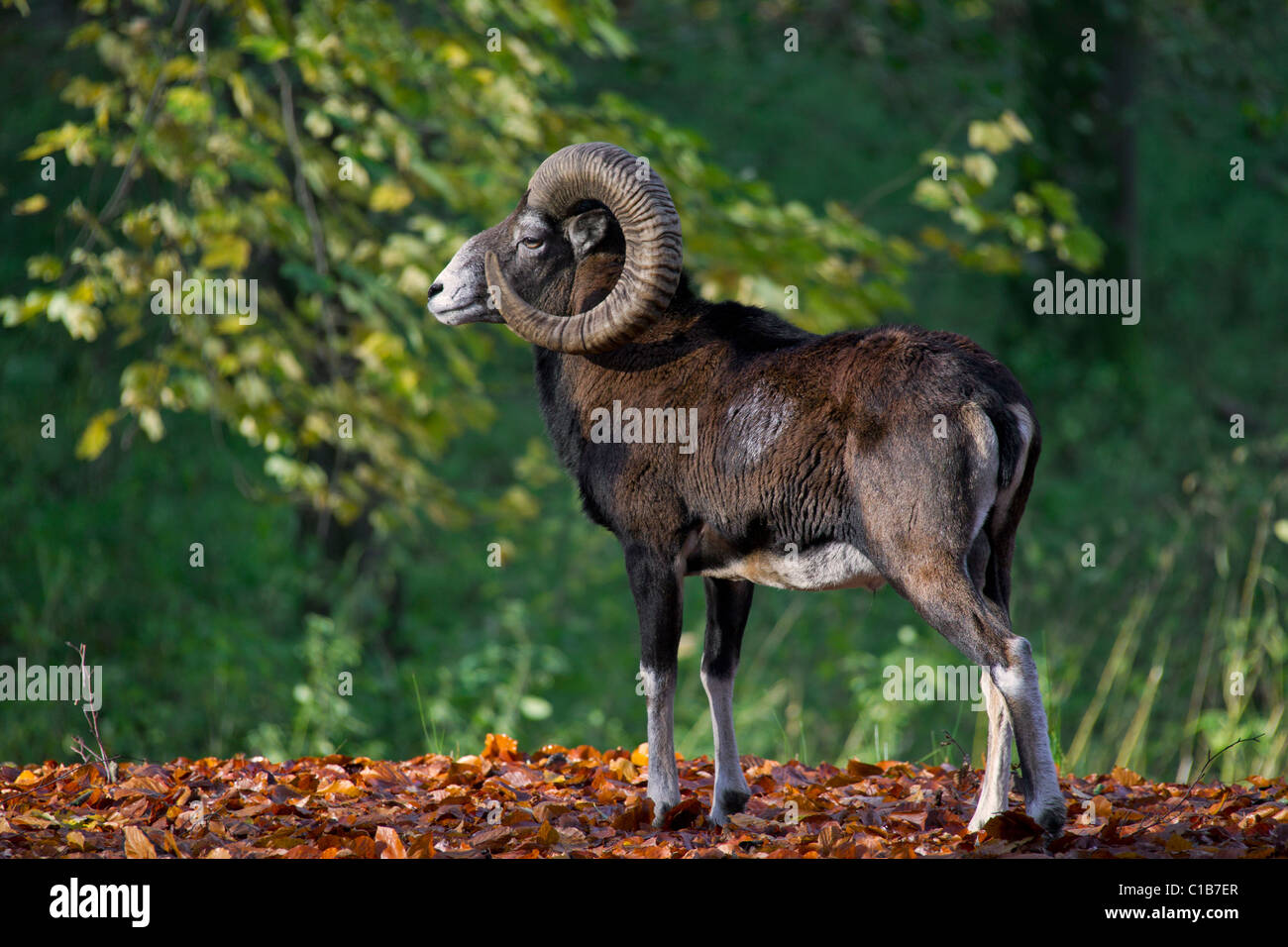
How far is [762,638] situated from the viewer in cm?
1420

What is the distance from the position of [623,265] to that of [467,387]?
26.8ft

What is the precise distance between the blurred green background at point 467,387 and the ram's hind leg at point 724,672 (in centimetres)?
193

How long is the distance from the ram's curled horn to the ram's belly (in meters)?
1.07

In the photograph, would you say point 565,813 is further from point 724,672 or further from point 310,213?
point 310,213

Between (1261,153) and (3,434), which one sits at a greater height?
(1261,153)

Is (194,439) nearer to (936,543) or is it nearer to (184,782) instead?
(184,782)

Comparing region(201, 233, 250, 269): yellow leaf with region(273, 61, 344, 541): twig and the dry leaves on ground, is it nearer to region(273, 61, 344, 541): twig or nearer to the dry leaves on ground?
region(273, 61, 344, 541): twig

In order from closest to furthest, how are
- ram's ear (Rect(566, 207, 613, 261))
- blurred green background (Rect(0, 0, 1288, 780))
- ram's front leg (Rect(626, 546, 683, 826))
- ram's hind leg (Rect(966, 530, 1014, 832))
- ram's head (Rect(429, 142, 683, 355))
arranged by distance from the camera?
ram's hind leg (Rect(966, 530, 1014, 832)) → ram's front leg (Rect(626, 546, 683, 826)) → ram's head (Rect(429, 142, 683, 355)) → ram's ear (Rect(566, 207, 613, 261)) → blurred green background (Rect(0, 0, 1288, 780))

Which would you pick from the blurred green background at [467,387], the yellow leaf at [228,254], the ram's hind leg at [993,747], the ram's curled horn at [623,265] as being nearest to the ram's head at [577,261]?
the ram's curled horn at [623,265]

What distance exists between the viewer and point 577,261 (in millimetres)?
6164

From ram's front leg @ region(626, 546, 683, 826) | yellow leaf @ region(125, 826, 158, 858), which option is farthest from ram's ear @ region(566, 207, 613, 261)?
yellow leaf @ region(125, 826, 158, 858)

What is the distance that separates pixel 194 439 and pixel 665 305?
1004cm

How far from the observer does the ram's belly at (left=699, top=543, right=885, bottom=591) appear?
512cm
